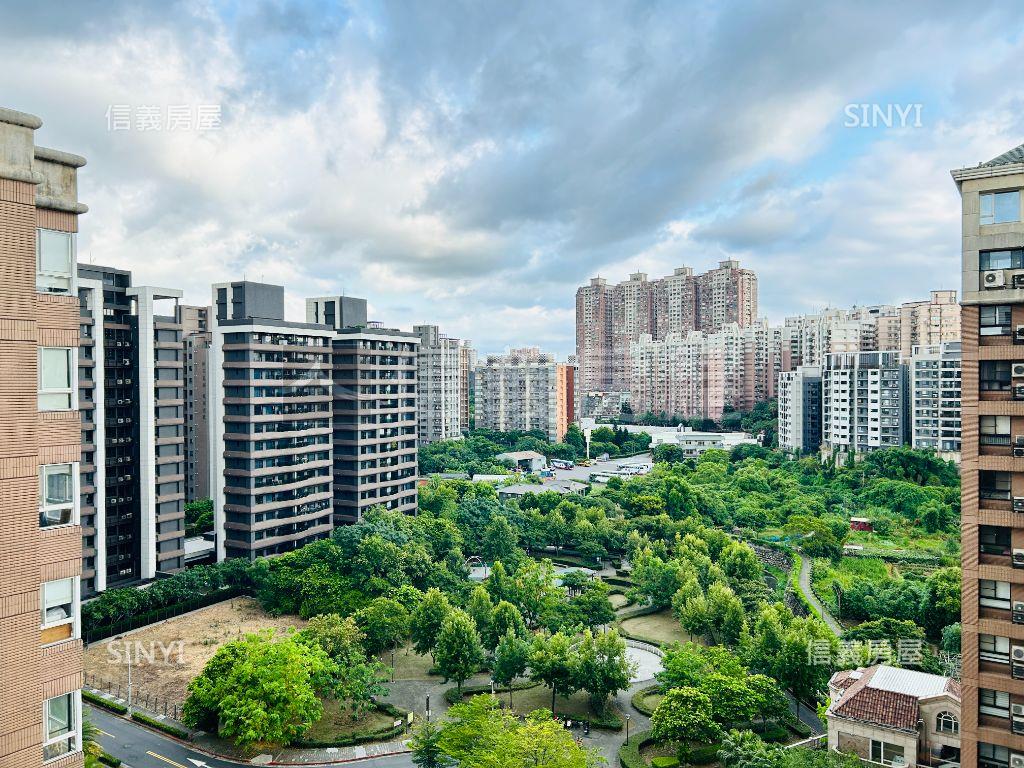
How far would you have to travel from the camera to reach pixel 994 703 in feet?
50.2

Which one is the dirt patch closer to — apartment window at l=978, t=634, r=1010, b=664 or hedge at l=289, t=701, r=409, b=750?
hedge at l=289, t=701, r=409, b=750


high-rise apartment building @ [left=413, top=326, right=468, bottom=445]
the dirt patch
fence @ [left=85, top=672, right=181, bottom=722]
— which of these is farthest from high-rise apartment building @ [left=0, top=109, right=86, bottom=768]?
high-rise apartment building @ [left=413, top=326, right=468, bottom=445]

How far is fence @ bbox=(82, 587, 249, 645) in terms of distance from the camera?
3397cm

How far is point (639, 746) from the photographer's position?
26.0m

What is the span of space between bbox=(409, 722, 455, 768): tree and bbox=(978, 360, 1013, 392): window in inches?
692

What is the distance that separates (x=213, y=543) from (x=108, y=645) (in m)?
11.3

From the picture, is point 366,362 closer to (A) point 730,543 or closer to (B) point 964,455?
(A) point 730,543

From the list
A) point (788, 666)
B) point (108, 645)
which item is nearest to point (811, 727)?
point (788, 666)

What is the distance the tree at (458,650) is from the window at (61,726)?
20.2 metres

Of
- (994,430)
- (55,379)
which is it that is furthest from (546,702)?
(55,379)

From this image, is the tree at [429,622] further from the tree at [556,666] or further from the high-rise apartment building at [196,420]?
the high-rise apartment building at [196,420]

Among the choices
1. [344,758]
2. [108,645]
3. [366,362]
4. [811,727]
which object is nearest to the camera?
[344,758]

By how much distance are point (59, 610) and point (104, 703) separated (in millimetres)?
22740

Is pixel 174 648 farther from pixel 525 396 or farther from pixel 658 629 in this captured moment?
pixel 525 396
